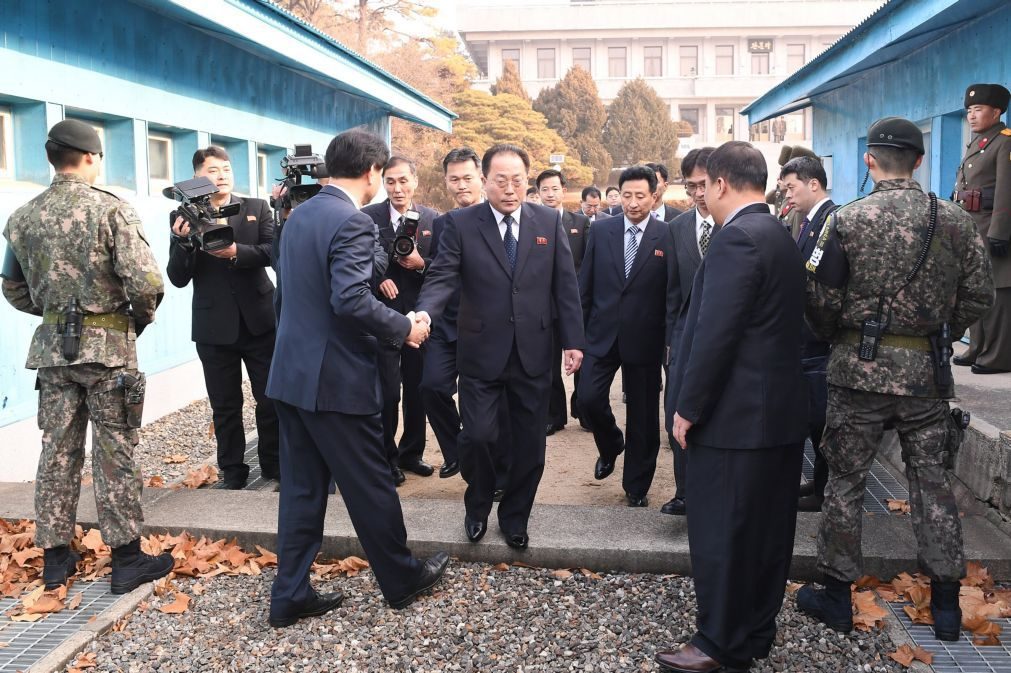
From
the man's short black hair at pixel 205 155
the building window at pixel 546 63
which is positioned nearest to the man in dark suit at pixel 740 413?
the man's short black hair at pixel 205 155

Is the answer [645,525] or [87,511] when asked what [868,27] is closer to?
[645,525]

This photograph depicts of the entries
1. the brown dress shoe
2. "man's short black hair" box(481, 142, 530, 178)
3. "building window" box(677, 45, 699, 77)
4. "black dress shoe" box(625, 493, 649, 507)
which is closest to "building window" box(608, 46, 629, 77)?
"building window" box(677, 45, 699, 77)

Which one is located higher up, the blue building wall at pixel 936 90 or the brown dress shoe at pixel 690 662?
the blue building wall at pixel 936 90

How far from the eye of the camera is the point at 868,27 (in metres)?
10.3

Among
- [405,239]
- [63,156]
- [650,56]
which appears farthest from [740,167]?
[650,56]

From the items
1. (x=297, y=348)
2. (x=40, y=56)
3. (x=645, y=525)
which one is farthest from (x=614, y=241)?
(x=40, y=56)

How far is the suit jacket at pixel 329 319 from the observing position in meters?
4.03

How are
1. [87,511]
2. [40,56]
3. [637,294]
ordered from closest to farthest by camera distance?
1. [87,511]
2. [637,294]
3. [40,56]

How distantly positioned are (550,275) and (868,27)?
7.02 metres

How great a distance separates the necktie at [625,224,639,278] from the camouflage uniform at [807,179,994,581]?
1.82 metres

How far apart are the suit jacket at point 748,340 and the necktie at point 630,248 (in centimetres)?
219

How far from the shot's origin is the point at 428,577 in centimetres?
445

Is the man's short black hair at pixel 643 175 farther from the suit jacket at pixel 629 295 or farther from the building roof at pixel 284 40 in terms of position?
the building roof at pixel 284 40

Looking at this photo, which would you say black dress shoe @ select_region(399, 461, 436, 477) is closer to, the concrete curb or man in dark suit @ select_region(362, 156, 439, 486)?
man in dark suit @ select_region(362, 156, 439, 486)
